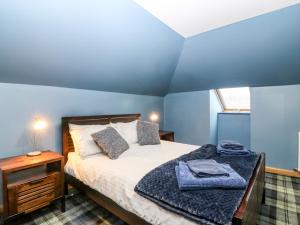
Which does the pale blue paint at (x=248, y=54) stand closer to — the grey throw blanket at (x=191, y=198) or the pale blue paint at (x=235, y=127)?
the pale blue paint at (x=235, y=127)

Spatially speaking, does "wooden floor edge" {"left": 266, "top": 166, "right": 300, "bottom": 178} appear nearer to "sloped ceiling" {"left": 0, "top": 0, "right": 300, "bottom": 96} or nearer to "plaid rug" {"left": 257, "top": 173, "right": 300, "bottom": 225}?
"plaid rug" {"left": 257, "top": 173, "right": 300, "bottom": 225}

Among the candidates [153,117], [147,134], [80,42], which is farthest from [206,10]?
[153,117]

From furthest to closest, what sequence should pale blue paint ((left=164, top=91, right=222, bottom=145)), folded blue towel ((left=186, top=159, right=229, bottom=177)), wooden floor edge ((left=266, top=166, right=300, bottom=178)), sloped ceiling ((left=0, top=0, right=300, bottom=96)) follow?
1. pale blue paint ((left=164, top=91, right=222, bottom=145))
2. wooden floor edge ((left=266, top=166, right=300, bottom=178))
3. sloped ceiling ((left=0, top=0, right=300, bottom=96))
4. folded blue towel ((left=186, top=159, right=229, bottom=177))

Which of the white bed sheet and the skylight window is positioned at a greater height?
the skylight window

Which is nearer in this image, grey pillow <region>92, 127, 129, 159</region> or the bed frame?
the bed frame

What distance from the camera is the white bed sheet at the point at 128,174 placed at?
4.47 feet

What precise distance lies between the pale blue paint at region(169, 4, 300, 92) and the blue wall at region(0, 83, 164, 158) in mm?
1750

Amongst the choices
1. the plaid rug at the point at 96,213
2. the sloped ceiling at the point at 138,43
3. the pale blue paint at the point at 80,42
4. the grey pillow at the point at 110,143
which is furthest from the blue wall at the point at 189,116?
the grey pillow at the point at 110,143

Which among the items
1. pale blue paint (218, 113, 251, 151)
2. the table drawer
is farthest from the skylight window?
the table drawer

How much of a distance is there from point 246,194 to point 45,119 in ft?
8.04

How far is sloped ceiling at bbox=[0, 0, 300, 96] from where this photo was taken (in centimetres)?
177

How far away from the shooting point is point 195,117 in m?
4.31

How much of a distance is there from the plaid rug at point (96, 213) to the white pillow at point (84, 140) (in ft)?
2.09

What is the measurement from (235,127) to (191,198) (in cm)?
337
